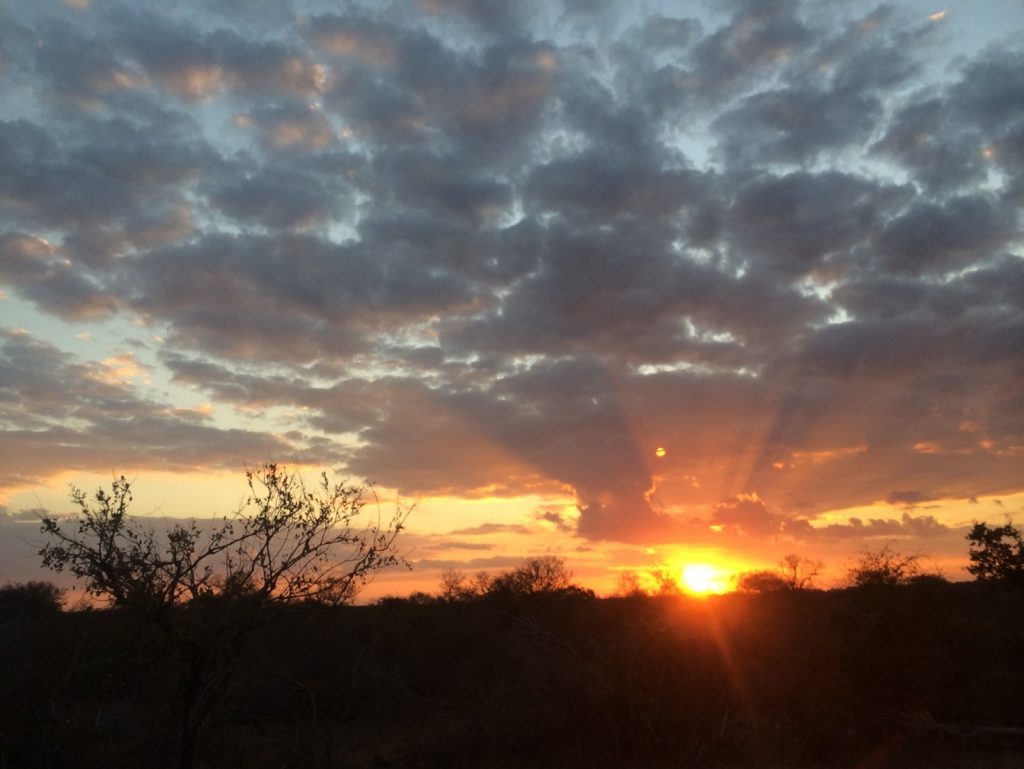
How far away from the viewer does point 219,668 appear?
12.5 m

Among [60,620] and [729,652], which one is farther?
[60,620]

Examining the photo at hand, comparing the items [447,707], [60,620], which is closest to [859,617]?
[447,707]

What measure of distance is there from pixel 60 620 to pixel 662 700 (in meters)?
17.4

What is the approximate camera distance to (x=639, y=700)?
1819 cm

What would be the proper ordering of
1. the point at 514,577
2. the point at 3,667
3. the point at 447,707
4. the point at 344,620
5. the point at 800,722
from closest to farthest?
1. the point at 3,667
2. the point at 800,722
3. the point at 447,707
4. the point at 344,620
5. the point at 514,577

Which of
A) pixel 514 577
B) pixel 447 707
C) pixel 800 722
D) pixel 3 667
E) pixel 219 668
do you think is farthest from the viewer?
pixel 514 577

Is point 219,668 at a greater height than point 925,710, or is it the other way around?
point 219,668

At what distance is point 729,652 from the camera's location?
20156 mm

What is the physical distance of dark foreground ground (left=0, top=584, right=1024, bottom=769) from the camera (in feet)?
53.1

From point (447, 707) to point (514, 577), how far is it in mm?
19239

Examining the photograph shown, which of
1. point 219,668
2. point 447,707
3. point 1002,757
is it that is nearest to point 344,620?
point 447,707

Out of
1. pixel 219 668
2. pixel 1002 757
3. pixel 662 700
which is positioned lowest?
pixel 1002 757

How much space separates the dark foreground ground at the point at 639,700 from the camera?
16172 millimetres

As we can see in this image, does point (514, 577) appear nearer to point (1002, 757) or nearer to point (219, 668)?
point (1002, 757)
